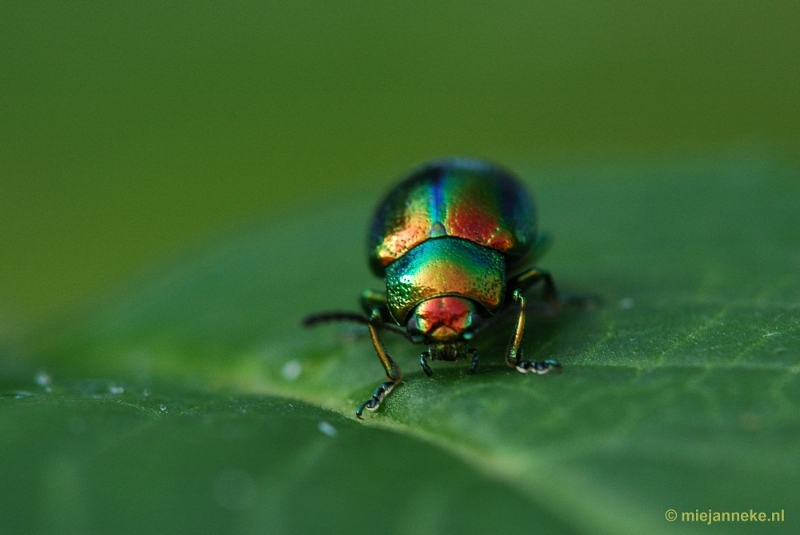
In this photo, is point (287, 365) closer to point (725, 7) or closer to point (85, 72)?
point (85, 72)

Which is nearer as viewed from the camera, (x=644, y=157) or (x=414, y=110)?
(x=644, y=157)

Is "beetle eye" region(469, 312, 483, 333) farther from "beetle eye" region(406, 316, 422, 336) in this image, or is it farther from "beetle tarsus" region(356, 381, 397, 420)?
"beetle tarsus" region(356, 381, 397, 420)

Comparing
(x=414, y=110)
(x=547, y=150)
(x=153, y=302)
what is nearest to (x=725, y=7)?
(x=547, y=150)

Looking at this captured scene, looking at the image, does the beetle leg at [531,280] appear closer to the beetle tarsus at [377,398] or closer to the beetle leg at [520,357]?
the beetle leg at [520,357]

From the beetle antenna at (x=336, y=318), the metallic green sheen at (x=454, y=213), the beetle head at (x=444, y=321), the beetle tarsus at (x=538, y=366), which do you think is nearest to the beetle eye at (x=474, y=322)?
the beetle head at (x=444, y=321)

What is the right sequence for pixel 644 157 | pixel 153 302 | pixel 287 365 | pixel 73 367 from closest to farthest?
pixel 287 365 < pixel 73 367 < pixel 153 302 < pixel 644 157

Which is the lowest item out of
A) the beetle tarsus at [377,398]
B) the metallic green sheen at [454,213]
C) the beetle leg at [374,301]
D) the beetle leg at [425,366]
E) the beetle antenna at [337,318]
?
the beetle tarsus at [377,398]

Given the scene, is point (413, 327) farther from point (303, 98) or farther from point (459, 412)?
point (303, 98)
